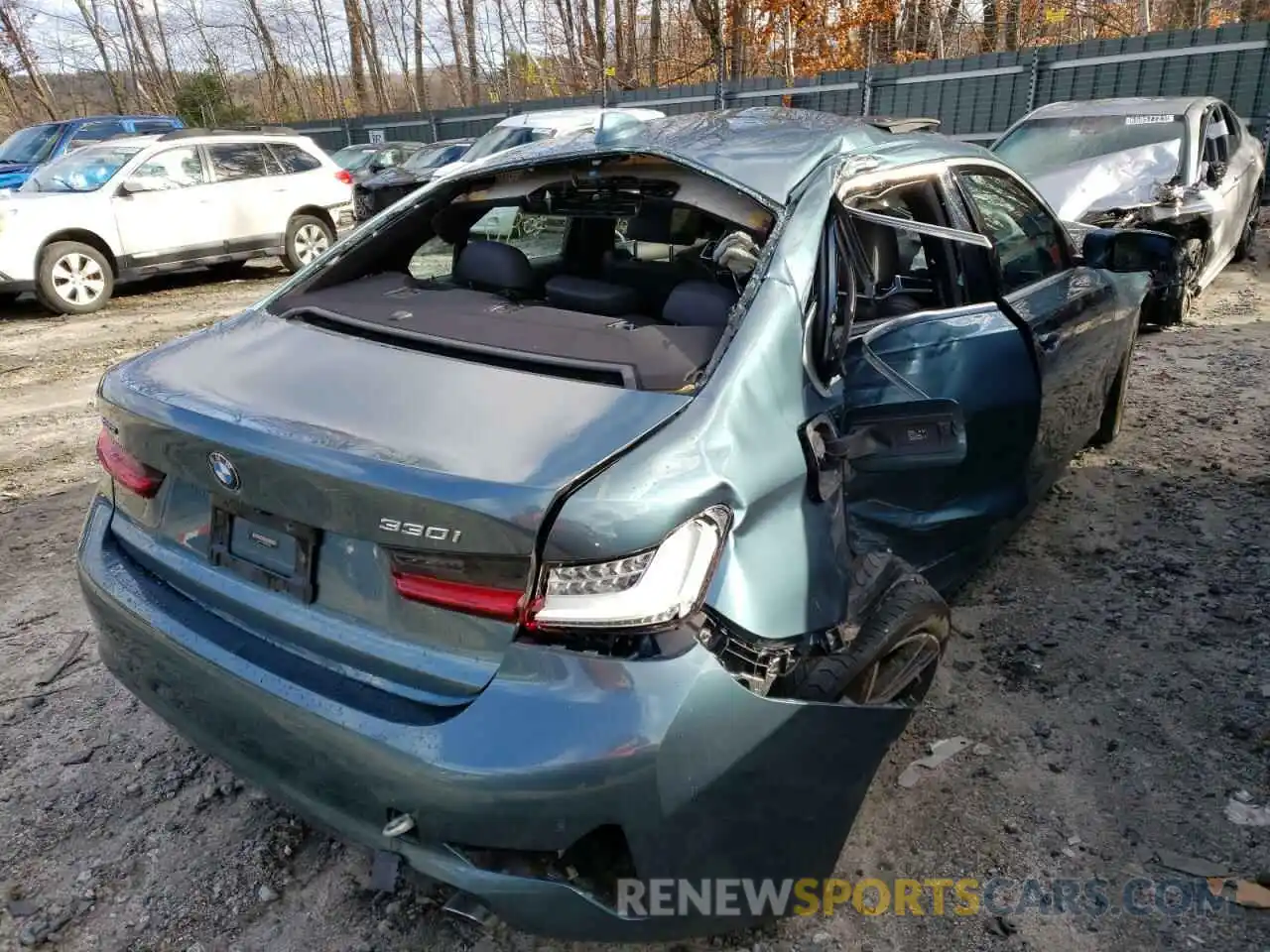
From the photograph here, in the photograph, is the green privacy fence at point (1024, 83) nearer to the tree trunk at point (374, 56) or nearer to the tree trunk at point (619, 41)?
the tree trunk at point (619, 41)

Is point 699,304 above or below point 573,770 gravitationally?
above

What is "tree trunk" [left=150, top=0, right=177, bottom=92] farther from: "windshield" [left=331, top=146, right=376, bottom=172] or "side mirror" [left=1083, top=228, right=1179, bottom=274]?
"side mirror" [left=1083, top=228, right=1179, bottom=274]

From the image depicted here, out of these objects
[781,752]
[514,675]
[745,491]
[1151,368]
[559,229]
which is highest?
[559,229]

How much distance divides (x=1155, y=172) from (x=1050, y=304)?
5321mm

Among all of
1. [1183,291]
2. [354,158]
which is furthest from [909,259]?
[354,158]

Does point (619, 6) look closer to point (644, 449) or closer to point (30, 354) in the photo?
point (30, 354)

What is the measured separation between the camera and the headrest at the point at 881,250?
2.83m

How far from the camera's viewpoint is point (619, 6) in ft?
91.7

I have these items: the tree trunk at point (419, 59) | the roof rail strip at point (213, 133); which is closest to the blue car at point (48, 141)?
the roof rail strip at point (213, 133)

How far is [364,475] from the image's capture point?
5.42ft

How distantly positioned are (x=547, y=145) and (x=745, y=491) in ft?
5.34

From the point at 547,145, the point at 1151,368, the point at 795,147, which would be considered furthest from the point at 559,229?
the point at 1151,368

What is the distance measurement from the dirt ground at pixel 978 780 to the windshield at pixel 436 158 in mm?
11070

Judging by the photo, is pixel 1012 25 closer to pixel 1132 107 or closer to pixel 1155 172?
pixel 1132 107
